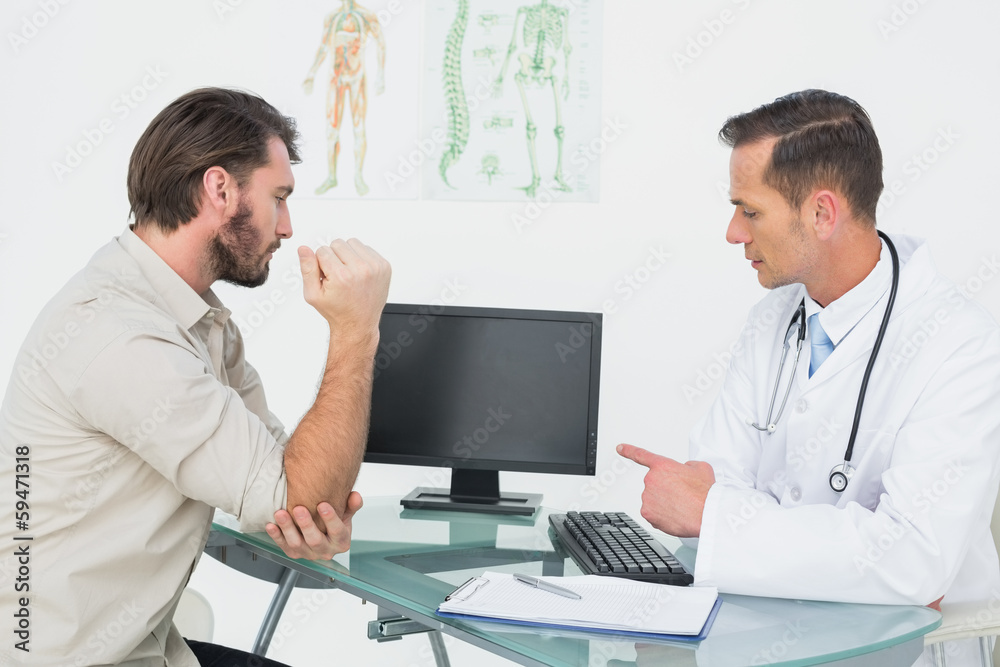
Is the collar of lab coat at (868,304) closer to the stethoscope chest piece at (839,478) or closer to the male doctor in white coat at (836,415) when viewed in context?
the male doctor in white coat at (836,415)

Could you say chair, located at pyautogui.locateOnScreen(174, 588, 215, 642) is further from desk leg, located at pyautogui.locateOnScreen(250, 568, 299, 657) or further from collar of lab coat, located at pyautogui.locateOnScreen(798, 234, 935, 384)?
collar of lab coat, located at pyautogui.locateOnScreen(798, 234, 935, 384)

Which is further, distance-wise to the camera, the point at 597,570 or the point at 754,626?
the point at 597,570

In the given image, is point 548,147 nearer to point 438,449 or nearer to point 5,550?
point 438,449

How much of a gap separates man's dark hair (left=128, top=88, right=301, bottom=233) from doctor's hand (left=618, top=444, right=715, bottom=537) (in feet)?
2.88

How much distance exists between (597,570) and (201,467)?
63 cm

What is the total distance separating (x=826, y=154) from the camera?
1688 millimetres

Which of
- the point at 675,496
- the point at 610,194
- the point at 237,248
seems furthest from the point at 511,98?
the point at 675,496

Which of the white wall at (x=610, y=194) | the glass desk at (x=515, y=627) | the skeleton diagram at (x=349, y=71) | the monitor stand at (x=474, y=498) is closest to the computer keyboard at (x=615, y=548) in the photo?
the glass desk at (x=515, y=627)

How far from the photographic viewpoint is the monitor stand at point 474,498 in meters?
1.99

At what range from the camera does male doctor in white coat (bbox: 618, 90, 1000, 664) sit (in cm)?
131

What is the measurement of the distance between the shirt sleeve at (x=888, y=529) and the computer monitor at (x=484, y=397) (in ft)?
2.08

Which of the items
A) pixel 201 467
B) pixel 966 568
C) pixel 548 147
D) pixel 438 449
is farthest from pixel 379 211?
pixel 966 568

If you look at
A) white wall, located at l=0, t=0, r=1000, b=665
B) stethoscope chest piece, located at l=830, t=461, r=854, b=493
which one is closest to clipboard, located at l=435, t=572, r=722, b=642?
stethoscope chest piece, located at l=830, t=461, r=854, b=493

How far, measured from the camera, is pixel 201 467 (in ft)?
4.26
